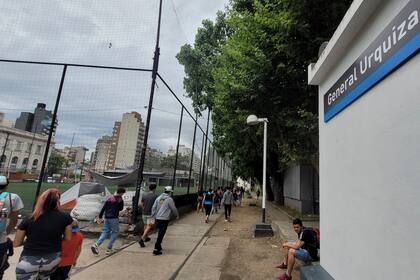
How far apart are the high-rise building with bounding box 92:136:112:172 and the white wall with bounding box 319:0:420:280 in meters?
8.74

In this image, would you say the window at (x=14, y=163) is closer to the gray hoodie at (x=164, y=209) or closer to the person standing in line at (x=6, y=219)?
the gray hoodie at (x=164, y=209)

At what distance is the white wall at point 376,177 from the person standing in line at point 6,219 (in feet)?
13.7

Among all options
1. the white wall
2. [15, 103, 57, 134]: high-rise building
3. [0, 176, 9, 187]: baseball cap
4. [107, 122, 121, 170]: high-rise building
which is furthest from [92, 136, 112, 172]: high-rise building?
the white wall

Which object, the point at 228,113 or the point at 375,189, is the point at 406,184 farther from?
the point at 228,113

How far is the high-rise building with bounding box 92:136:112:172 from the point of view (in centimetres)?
1082

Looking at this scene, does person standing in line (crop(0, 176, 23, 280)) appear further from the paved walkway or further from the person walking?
the paved walkway

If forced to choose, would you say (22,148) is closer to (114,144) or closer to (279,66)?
(114,144)

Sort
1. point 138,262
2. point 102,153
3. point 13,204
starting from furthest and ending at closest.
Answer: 1. point 102,153
2. point 138,262
3. point 13,204

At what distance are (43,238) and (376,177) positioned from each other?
11.4 ft

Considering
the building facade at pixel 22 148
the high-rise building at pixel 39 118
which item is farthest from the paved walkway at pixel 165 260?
the building facade at pixel 22 148

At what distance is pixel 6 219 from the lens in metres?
3.63

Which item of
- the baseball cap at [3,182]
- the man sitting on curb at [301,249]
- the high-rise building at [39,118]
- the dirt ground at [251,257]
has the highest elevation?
the high-rise building at [39,118]

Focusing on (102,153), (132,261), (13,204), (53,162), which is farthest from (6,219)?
(53,162)

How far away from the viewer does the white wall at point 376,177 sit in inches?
88.3
